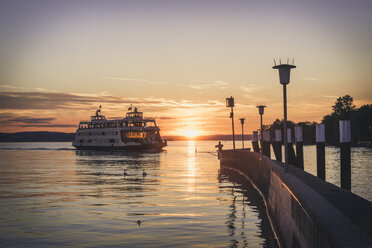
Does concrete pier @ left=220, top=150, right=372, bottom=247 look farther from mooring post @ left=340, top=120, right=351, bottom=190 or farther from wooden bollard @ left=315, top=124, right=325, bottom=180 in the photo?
wooden bollard @ left=315, top=124, right=325, bottom=180

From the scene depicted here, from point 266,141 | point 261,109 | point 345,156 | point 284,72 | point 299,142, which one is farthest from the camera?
point 261,109

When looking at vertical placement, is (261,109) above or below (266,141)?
above

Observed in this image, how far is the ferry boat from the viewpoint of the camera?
101 meters

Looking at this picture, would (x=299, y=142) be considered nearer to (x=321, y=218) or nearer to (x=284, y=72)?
(x=284, y=72)

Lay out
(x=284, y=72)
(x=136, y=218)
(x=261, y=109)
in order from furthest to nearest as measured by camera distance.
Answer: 1. (x=261, y=109)
2. (x=284, y=72)
3. (x=136, y=218)

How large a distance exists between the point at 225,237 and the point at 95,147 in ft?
334

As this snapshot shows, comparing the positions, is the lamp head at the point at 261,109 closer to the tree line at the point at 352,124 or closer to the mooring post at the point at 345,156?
the mooring post at the point at 345,156

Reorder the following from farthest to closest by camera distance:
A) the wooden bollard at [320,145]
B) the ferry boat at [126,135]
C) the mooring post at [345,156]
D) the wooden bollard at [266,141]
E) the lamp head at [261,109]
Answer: the ferry boat at [126,135]
the lamp head at [261,109]
the wooden bollard at [266,141]
the wooden bollard at [320,145]
the mooring post at [345,156]

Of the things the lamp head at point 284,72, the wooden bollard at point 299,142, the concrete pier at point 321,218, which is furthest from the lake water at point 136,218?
the lamp head at point 284,72

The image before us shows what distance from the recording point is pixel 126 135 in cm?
10225

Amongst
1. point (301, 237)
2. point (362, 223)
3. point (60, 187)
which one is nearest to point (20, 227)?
point (301, 237)

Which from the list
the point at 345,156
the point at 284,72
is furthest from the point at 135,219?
the point at 284,72

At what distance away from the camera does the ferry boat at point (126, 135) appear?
100625 mm

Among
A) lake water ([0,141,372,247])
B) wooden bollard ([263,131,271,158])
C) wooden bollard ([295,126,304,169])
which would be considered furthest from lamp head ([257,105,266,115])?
wooden bollard ([295,126,304,169])
